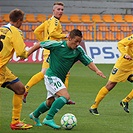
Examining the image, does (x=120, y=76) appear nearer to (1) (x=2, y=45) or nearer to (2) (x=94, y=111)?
(2) (x=94, y=111)

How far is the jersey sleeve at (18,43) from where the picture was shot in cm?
855

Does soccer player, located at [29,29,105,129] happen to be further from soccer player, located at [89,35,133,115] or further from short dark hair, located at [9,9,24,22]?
soccer player, located at [89,35,133,115]

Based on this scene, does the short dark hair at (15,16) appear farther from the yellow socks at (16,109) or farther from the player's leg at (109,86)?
the player's leg at (109,86)

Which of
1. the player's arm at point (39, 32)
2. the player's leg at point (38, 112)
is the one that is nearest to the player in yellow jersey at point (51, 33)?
the player's arm at point (39, 32)

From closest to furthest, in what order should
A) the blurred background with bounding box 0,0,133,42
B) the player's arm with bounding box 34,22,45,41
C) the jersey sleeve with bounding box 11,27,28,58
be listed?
1. the jersey sleeve with bounding box 11,27,28,58
2. the player's arm with bounding box 34,22,45,41
3. the blurred background with bounding box 0,0,133,42

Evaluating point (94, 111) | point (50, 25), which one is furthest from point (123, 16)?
point (94, 111)

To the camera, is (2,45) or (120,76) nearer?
(2,45)

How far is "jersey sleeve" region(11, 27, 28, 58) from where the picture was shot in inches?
336

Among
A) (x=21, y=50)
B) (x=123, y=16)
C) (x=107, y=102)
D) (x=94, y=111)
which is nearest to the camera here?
(x=21, y=50)

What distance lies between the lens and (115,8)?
31109mm

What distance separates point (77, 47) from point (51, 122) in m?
1.26

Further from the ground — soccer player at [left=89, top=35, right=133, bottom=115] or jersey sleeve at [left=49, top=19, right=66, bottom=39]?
jersey sleeve at [left=49, top=19, right=66, bottom=39]

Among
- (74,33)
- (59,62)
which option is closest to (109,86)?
(59,62)

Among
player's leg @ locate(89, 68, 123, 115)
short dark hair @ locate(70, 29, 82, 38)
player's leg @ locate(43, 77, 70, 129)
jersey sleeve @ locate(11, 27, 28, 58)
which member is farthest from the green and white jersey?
player's leg @ locate(89, 68, 123, 115)
